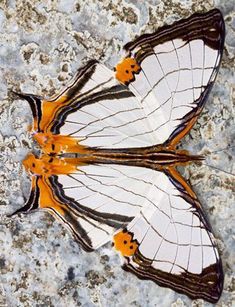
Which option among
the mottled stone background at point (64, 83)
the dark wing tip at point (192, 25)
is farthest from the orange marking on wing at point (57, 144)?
the dark wing tip at point (192, 25)

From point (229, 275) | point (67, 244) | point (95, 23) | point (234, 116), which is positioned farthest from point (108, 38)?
point (229, 275)

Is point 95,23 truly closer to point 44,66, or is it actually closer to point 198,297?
point 44,66

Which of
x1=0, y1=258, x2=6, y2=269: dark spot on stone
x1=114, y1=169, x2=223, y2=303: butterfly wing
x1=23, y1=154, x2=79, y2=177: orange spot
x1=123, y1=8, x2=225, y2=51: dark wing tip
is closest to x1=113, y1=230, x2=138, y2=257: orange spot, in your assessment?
x1=114, y1=169, x2=223, y2=303: butterfly wing

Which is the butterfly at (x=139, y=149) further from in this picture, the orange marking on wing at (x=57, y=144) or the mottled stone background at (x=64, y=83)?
the mottled stone background at (x=64, y=83)

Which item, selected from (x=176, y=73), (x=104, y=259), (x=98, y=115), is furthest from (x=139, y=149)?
(x=104, y=259)

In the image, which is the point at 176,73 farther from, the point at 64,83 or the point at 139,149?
the point at 64,83

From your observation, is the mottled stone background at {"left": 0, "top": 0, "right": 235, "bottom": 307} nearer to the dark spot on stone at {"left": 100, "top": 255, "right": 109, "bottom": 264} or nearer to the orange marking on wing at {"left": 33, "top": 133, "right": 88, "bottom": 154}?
the dark spot on stone at {"left": 100, "top": 255, "right": 109, "bottom": 264}
